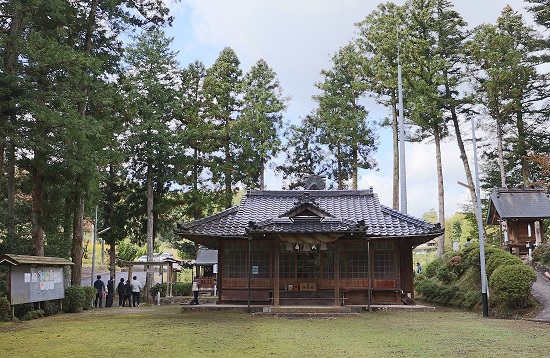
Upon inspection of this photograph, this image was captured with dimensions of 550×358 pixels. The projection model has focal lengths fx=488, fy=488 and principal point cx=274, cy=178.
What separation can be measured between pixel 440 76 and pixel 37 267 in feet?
77.2

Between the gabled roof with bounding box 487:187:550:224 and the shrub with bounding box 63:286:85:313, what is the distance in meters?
21.0

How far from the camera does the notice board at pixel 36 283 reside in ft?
47.4

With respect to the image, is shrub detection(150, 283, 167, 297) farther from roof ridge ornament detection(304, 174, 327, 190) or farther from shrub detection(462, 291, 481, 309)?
shrub detection(462, 291, 481, 309)

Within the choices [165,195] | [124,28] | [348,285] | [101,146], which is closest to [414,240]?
[348,285]

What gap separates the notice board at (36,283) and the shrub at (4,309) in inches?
6.8

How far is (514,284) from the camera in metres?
14.7

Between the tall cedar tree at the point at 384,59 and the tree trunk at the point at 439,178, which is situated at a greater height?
the tall cedar tree at the point at 384,59

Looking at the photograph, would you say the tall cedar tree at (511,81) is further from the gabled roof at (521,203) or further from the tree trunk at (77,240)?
the tree trunk at (77,240)

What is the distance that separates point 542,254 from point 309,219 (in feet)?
36.5

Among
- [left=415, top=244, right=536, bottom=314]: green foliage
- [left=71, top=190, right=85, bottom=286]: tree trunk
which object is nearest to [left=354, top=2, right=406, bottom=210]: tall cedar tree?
[left=415, top=244, right=536, bottom=314]: green foliage

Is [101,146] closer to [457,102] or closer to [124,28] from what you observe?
[124,28]

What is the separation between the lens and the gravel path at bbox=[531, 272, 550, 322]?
45.2 feet

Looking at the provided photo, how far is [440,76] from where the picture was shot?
1134 inches

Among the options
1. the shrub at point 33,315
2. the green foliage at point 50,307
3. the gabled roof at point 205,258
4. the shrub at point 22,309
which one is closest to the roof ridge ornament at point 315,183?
the green foliage at point 50,307
